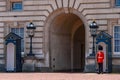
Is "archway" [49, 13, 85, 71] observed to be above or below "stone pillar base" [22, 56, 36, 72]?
above

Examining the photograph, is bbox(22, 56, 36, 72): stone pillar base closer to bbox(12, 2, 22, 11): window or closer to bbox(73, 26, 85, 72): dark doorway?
bbox(12, 2, 22, 11): window

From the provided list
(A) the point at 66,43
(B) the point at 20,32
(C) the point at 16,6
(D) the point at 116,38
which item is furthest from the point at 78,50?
(D) the point at 116,38

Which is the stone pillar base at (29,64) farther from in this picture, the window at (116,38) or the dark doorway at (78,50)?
the window at (116,38)

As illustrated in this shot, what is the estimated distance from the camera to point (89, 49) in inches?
1356

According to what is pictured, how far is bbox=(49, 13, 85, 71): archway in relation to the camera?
36.7 meters

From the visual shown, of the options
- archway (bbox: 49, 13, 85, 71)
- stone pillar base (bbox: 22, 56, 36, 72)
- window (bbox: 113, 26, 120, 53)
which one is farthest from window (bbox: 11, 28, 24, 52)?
window (bbox: 113, 26, 120, 53)

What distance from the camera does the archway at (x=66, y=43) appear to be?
3672 cm

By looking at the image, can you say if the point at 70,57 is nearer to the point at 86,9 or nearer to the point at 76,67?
the point at 76,67

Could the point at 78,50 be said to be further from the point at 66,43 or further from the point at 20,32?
the point at 20,32

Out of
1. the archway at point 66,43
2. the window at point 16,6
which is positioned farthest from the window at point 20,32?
the archway at point 66,43

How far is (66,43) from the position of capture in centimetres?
3888

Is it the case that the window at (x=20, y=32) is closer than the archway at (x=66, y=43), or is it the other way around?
the window at (x=20, y=32)

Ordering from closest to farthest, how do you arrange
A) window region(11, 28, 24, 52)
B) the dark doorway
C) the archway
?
window region(11, 28, 24, 52) → the archway → the dark doorway

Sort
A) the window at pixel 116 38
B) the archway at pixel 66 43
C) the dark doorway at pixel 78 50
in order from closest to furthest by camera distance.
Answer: the window at pixel 116 38 < the archway at pixel 66 43 < the dark doorway at pixel 78 50
